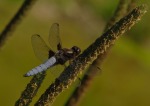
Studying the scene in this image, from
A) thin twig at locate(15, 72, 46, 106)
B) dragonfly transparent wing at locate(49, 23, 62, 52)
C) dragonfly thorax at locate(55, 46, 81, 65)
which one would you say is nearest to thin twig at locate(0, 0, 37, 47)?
dragonfly transparent wing at locate(49, 23, 62, 52)

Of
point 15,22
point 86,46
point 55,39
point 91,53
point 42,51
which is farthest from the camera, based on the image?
point 86,46

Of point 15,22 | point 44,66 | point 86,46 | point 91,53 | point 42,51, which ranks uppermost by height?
point 86,46

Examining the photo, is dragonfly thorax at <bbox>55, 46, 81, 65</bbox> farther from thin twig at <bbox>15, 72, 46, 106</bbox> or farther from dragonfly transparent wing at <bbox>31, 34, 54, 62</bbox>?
thin twig at <bbox>15, 72, 46, 106</bbox>

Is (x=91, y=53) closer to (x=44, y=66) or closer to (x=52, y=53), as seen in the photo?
(x=44, y=66)

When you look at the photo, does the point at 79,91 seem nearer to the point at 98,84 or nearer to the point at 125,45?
the point at 98,84

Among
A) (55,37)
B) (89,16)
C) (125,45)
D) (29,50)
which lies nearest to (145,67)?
(125,45)

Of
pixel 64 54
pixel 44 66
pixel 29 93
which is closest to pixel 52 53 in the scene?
pixel 64 54

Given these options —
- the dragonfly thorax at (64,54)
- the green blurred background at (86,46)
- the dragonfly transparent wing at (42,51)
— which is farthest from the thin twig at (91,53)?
the green blurred background at (86,46)
